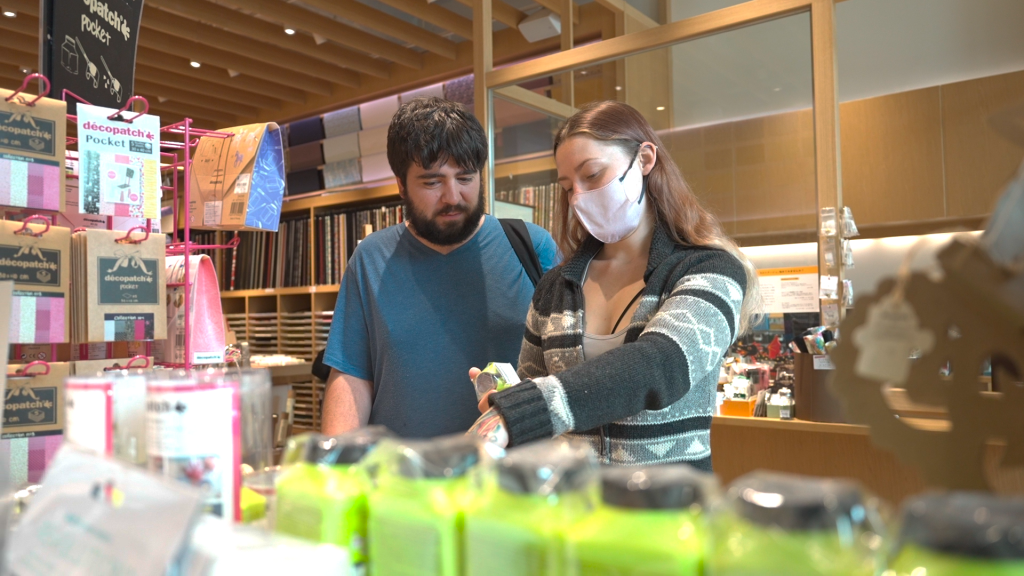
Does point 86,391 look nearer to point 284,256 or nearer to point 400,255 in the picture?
point 400,255

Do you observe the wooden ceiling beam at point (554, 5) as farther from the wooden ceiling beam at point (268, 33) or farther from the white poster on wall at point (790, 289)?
the white poster on wall at point (790, 289)

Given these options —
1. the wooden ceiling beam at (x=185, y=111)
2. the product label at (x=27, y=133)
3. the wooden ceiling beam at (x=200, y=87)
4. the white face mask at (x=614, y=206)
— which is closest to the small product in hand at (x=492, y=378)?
the white face mask at (x=614, y=206)

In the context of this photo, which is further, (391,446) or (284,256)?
(284,256)

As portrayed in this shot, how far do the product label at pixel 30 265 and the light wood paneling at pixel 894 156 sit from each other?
3807 mm

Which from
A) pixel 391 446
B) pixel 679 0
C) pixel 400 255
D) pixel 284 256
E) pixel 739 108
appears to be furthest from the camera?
pixel 284 256

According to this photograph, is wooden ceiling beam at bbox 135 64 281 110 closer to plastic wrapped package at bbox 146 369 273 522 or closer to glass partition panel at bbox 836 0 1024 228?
glass partition panel at bbox 836 0 1024 228

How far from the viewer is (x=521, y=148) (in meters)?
4.09

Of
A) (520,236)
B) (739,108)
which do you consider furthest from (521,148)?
(520,236)

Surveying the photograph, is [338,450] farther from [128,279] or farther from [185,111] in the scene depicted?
[185,111]

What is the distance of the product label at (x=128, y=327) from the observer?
1.70 m

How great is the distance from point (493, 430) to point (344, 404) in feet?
3.50

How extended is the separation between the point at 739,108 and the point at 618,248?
2329 millimetres

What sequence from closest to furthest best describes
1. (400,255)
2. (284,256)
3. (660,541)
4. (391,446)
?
(660,541), (391,446), (400,255), (284,256)

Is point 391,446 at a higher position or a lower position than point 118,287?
lower
